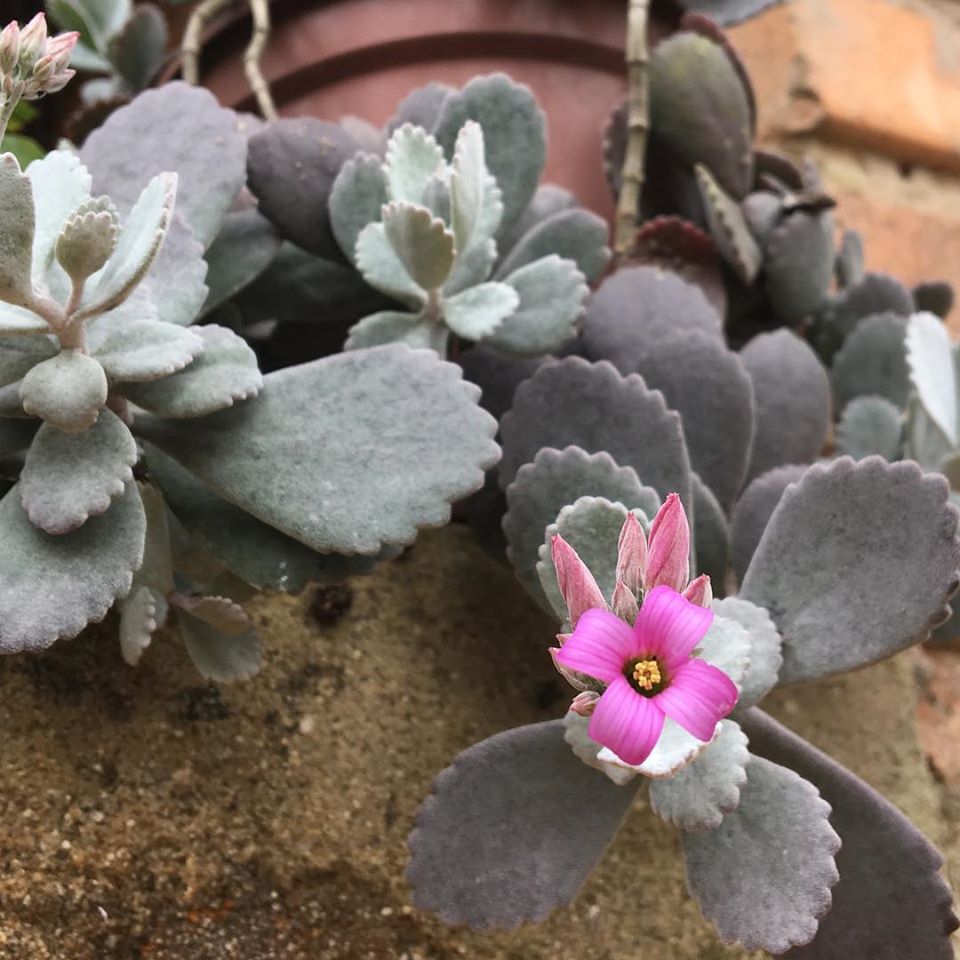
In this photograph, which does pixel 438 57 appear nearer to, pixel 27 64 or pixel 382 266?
pixel 382 266

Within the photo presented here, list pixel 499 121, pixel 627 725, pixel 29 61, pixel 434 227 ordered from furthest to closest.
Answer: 1. pixel 499 121
2. pixel 434 227
3. pixel 29 61
4. pixel 627 725

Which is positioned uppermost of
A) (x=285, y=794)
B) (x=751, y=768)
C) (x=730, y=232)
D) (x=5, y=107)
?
(x=5, y=107)

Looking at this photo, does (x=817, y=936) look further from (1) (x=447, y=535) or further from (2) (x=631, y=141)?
(2) (x=631, y=141)

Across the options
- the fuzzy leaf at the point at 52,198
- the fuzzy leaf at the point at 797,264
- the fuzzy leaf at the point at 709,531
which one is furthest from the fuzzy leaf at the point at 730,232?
the fuzzy leaf at the point at 52,198

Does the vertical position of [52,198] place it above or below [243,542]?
above

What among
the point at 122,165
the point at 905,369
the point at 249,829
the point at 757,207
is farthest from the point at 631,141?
the point at 249,829

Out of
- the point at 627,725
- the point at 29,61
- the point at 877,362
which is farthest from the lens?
the point at 877,362

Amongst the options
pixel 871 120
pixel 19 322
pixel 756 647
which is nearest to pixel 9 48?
pixel 19 322

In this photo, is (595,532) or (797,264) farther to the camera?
(797,264)
